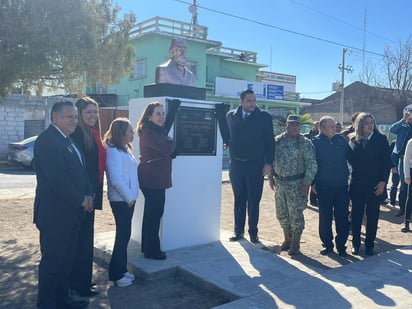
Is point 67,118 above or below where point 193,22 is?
below

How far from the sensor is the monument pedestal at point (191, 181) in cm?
564

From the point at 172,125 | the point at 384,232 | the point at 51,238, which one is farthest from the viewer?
the point at 384,232

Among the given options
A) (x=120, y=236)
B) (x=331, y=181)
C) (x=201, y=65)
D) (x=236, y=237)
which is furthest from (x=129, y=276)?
(x=201, y=65)

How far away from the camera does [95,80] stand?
894 cm

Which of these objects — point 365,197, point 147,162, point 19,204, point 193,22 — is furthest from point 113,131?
point 193,22

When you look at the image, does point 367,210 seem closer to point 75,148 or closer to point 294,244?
point 294,244

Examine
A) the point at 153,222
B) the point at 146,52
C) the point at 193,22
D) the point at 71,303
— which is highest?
the point at 193,22

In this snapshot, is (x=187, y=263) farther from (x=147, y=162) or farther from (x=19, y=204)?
(x=19, y=204)

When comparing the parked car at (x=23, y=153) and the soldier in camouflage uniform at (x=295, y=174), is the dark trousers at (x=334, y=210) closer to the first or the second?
the soldier in camouflage uniform at (x=295, y=174)

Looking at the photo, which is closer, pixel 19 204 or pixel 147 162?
pixel 147 162

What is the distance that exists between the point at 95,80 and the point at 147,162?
4.46 m

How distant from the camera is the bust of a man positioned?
5.85 metres

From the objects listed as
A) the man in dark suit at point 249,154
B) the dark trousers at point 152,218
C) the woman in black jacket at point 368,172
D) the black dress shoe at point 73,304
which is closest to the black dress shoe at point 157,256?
the dark trousers at point 152,218

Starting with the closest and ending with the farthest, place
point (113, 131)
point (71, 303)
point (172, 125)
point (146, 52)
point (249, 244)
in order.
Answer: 1. point (71, 303)
2. point (113, 131)
3. point (172, 125)
4. point (249, 244)
5. point (146, 52)
